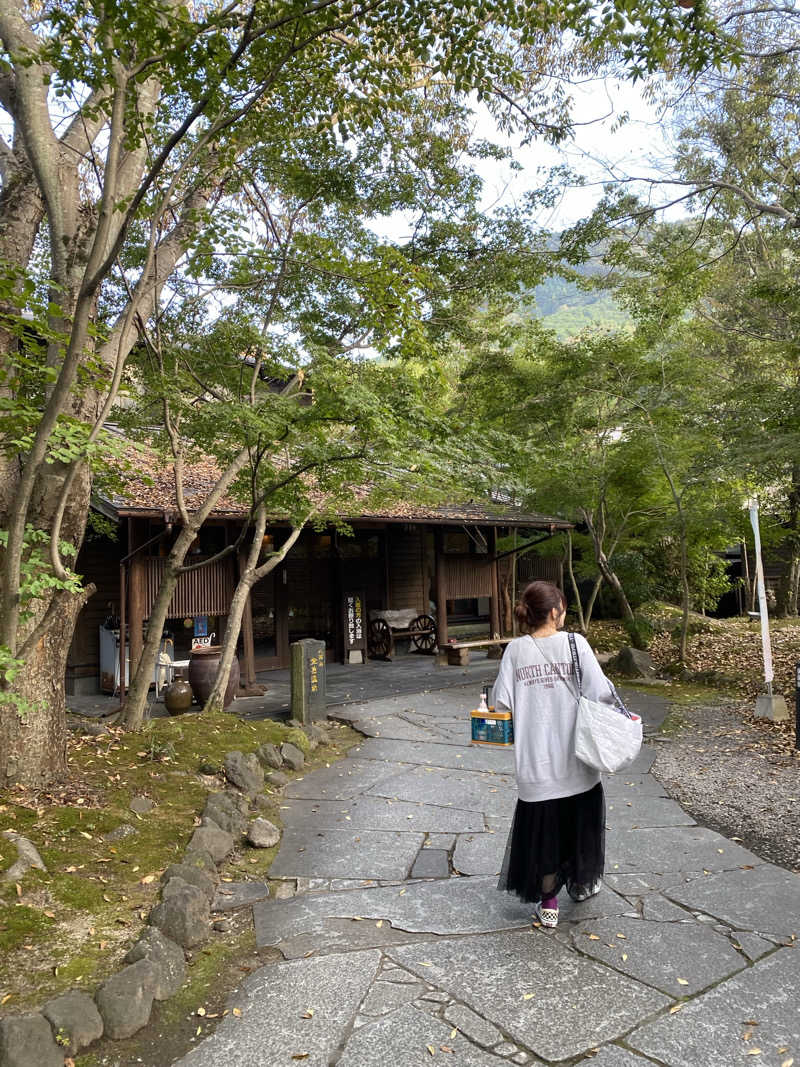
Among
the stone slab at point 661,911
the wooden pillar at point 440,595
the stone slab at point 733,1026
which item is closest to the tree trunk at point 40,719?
the stone slab at point 661,911

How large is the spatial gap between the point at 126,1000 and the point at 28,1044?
43 centimetres

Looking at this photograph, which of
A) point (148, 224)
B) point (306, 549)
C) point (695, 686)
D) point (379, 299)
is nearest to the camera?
point (379, 299)

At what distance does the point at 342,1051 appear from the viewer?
2861 millimetres

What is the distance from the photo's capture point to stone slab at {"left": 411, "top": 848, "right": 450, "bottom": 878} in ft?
15.4

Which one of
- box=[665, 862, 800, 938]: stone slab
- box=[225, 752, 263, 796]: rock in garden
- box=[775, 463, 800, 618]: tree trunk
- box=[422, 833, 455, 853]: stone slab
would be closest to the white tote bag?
box=[665, 862, 800, 938]: stone slab

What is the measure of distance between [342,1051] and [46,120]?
247 inches

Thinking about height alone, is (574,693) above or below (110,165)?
below

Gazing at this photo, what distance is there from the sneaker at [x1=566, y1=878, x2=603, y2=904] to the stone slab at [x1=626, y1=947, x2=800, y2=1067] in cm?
83

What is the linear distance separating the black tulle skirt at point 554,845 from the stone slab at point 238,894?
1.58 meters

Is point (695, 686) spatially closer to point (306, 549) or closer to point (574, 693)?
point (306, 549)

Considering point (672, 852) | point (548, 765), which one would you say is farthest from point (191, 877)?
point (672, 852)

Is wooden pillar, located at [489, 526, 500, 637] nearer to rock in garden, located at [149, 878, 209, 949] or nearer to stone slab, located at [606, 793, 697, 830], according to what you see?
stone slab, located at [606, 793, 697, 830]

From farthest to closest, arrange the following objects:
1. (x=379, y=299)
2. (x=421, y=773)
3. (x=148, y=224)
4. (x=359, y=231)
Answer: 1. (x=359, y=231)
2. (x=148, y=224)
3. (x=421, y=773)
4. (x=379, y=299)

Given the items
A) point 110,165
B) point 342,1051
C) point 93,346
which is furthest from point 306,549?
point 342,1051
